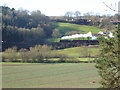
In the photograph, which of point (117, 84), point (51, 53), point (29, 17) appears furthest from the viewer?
point (29, 17)

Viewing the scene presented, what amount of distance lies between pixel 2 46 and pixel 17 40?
36.3 ft

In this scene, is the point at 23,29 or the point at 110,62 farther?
the point at 23,29

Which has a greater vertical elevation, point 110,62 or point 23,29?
point 23,29

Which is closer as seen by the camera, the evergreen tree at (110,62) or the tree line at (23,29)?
the evergreen tree at (110,62)

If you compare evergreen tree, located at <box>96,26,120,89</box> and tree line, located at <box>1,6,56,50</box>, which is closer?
evergreen tree, located at <box>96,26,120,89</box>

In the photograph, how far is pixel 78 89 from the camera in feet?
73.7

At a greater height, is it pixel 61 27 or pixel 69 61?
Result: pixel 61 27

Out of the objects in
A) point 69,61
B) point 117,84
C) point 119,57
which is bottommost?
point 69,61

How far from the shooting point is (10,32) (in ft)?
244

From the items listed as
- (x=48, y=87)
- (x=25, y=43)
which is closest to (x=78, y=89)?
(x=48, y=87)

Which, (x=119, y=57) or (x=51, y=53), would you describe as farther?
(x=51, y=53)

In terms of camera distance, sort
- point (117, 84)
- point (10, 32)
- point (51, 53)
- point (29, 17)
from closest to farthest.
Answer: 1. point (117, 84)
2. point (51, 53)
3. point (10, 32)
4. point (29, 17)

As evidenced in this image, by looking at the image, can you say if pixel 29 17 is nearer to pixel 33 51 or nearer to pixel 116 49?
pixel 33 51

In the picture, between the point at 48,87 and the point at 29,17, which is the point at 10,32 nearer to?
the point at 29,17
